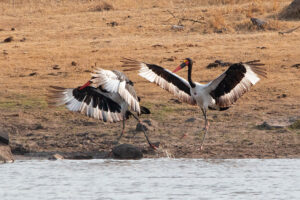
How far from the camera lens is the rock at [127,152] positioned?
9.59 metres

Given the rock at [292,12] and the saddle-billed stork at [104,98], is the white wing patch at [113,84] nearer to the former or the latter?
the saddle-billed stork at [104,98]

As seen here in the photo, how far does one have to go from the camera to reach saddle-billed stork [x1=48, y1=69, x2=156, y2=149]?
9086mm

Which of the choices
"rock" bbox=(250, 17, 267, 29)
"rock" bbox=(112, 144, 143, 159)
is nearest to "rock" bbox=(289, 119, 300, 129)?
"rock" bbox=(112, 144, 143, 159)

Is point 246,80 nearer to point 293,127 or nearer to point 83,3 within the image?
point 293,127

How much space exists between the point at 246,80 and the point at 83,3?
12.0 meters

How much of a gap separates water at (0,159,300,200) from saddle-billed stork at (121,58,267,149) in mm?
937

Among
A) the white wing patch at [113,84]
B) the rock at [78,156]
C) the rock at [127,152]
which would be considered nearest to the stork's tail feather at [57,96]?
the white wing patch at [113,84]

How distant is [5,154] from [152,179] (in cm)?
213

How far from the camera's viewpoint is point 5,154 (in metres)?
9.45

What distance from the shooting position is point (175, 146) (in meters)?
10.1

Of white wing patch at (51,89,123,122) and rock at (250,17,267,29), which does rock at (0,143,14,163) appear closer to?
white wing patch at (51,89,123,122)

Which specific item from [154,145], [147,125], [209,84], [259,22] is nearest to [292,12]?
[259,22]

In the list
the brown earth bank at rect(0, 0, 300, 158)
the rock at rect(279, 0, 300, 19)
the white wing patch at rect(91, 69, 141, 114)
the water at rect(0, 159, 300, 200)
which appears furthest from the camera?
the rock at rect(279, 0, 300, 19)

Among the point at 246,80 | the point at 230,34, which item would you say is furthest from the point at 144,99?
the point at 230,34
